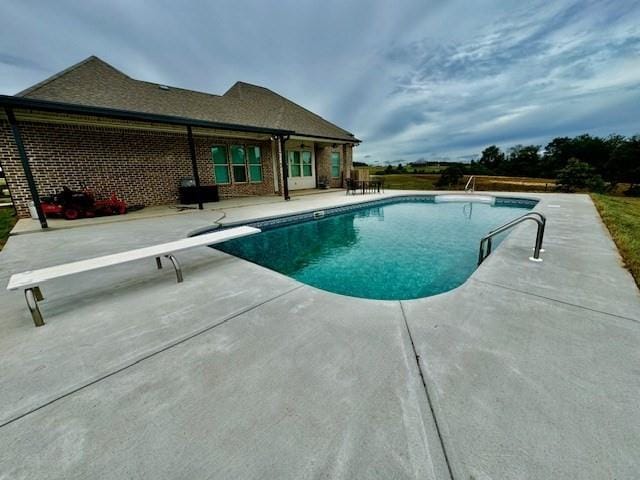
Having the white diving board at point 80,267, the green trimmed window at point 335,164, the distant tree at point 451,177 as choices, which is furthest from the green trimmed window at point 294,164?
the distant tree at point 451,177

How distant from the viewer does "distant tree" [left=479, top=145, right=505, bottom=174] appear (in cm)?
3816

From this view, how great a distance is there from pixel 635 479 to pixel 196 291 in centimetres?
327

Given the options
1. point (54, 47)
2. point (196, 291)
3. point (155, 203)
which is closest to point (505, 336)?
point (196, 291)

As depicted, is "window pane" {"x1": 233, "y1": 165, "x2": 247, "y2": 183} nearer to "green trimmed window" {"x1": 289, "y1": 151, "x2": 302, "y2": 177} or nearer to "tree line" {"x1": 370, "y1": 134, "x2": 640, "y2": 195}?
"green trimmed window" {"x1": 289, "y1": 151, "x2": 302, "y2": 177}

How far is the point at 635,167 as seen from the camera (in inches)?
811

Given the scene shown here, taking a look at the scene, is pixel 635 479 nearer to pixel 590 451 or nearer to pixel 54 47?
pixel 590 451

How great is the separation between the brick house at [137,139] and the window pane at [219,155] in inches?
1.7

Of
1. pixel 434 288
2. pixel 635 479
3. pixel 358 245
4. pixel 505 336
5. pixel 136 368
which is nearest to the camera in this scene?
pixel 635 479

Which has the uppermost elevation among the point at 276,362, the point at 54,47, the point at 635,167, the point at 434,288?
the point at 54,47

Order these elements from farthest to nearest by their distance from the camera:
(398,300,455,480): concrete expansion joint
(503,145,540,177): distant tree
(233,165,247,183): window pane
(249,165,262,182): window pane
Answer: (503,145,540,177): distant tree, (249,165,262,182): window pane, (233,165,247,183): window pane, (398,300,455,480): concrete expansion joint

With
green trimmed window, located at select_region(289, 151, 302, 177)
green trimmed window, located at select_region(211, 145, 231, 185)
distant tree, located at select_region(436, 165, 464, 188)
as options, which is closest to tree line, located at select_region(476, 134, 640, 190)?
distant tree, located at select_region(436, 165, 464, 188)

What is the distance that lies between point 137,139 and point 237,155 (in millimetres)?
3882

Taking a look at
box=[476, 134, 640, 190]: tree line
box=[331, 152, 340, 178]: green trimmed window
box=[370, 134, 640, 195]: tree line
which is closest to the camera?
box=[370, 134, 640, 195]: tree line

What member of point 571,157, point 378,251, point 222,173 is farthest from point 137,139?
point 571,157
